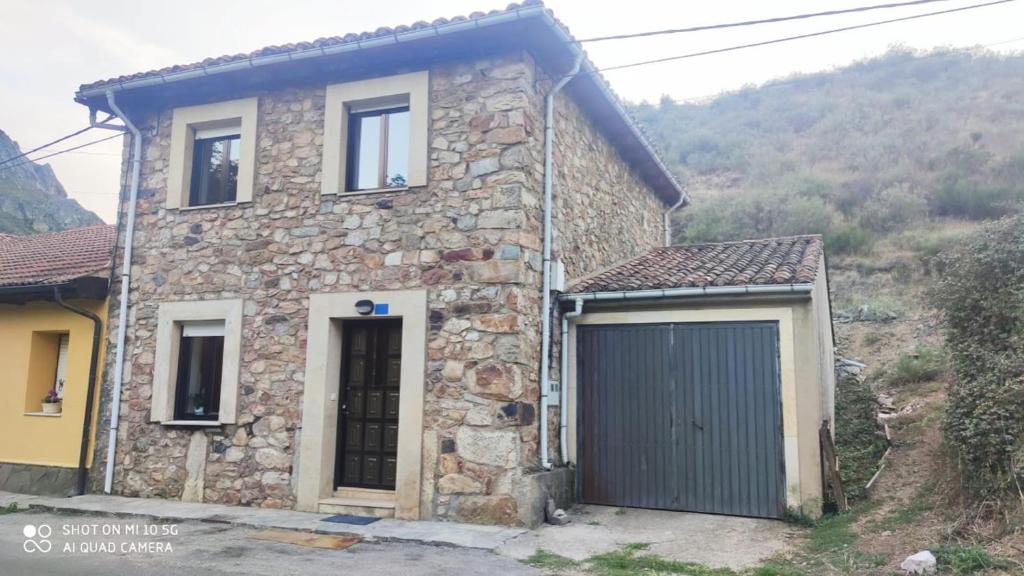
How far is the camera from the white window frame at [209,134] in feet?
28.1

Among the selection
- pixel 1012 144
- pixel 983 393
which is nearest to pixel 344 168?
pixel 983 393

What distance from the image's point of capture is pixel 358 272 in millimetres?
7871

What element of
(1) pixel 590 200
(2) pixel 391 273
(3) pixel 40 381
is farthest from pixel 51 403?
(1) pixel 590 200

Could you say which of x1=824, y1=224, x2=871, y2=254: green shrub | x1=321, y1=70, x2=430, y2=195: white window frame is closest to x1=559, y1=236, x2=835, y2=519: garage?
x1=321, y1=70, x2=430, y2=195: white window frame

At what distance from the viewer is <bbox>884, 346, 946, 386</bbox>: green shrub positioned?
11789mm

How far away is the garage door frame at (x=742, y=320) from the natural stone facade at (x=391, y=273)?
32.4 inches

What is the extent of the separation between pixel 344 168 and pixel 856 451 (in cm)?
729

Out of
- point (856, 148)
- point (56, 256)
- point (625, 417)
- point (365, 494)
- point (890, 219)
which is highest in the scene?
point (856, 148)

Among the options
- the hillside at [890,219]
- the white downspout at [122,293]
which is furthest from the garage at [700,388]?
the white downspout at [122,293]

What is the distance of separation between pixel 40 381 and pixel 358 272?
5284 millimetres

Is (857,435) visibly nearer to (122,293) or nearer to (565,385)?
(565,385)

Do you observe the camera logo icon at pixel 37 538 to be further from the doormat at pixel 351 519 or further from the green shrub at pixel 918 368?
the green shrub at pixel 918 368

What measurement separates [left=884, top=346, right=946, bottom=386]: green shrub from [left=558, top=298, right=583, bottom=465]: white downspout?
717cm

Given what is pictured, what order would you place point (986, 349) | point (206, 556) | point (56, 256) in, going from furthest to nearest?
point (56, 256), point (986, 349), point (206, 556)
